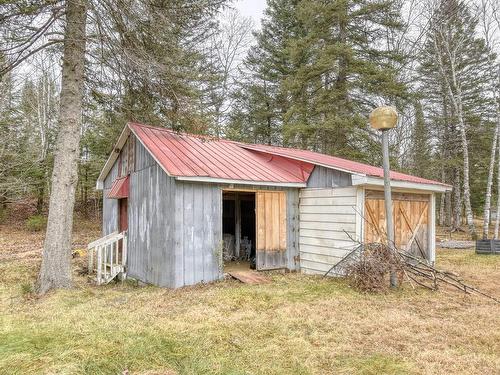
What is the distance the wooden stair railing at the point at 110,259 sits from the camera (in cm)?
815

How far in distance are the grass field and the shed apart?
88 cm

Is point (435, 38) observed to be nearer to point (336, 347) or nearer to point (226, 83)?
point (226, 83)

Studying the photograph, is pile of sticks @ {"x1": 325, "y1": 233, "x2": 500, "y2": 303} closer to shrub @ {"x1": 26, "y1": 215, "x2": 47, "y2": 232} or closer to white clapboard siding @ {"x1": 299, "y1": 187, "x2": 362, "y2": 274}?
white clapboard siding @ {"x1": 299, "y1": 187, "x2": 362, "y2": 274}

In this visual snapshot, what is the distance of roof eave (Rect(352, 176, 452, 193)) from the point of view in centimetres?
712

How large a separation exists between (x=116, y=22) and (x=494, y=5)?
1588cm

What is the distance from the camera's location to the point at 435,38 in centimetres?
1630

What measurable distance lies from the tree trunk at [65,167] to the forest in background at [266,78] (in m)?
0.30

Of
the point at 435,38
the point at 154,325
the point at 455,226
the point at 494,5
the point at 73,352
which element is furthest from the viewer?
the point at 455,226

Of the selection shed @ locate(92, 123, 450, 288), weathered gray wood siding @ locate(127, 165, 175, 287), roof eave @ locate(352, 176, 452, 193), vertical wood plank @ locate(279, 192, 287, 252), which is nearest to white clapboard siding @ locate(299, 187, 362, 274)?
shed @ locate(92, 123, 450, 288)

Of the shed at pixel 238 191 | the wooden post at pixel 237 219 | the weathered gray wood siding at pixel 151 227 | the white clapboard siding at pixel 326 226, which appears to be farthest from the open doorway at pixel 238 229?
the weathered gray wood siding at pixel 151 227

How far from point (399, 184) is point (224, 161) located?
161 inches

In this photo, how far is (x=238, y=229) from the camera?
11.1 metres

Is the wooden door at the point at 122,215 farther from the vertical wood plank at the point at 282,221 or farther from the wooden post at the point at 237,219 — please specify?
the vertical wood plank at the point at 282,221

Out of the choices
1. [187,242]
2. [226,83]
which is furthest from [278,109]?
[187,242]
